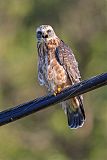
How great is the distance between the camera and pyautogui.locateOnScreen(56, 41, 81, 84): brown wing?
763 centimetres

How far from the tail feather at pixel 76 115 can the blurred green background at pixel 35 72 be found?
5762 mm

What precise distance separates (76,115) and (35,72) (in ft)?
26.9

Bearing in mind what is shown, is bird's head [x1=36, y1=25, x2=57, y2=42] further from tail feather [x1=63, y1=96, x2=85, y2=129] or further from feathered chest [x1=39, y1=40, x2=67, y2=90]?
tail feather [x1=63, y1=96, x2=85, y2=129]

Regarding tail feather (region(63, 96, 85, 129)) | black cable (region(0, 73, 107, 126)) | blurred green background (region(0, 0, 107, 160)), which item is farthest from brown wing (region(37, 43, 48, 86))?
blurred green background (region(0, 0, 107, 160))

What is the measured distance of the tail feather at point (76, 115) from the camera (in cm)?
762

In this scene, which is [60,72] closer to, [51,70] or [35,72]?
[51,70]

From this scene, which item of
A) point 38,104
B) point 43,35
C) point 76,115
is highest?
point 43,35

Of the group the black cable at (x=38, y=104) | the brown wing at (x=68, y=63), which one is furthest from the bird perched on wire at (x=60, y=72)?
the black cable at (x=38, y=104)

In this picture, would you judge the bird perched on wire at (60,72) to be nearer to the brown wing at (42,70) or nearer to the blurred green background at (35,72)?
the brown wing at (42,70)

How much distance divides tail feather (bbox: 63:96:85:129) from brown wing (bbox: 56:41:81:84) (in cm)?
19

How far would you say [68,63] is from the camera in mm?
7727

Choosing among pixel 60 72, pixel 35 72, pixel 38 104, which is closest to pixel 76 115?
pixel 60 72
